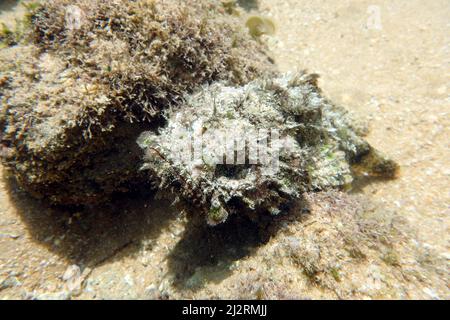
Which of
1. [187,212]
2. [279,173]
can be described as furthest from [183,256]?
[279,173]

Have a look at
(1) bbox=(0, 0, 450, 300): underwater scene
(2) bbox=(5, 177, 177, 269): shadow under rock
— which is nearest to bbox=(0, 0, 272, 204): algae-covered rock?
(1) bbox=(0, 0, 450, 300): underwater scene

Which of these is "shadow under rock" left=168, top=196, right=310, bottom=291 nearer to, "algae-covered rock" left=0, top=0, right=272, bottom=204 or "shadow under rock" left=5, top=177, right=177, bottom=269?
"shadow under rock" left=5, top=177, right=177, bottom=269

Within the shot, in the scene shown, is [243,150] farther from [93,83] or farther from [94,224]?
[94,224]

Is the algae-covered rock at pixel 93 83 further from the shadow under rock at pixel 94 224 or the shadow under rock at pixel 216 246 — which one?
the shadow under rock at pixel 216 246

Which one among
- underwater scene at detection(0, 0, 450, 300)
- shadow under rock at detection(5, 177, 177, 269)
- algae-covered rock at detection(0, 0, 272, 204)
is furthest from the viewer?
shadow under rock at detection(5, 177, 177, 269)

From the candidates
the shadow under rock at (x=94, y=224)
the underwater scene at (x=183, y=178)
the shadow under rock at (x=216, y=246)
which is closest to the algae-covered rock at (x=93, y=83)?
the underwater scene at (x=183, y=178)

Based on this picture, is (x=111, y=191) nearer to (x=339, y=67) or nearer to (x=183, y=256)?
(x=183, y=256)

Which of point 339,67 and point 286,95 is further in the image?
point 339,67
